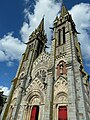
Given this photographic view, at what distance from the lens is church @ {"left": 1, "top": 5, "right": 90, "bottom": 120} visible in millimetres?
12008

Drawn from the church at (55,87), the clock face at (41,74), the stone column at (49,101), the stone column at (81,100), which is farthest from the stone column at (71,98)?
the clock face at (41,74)

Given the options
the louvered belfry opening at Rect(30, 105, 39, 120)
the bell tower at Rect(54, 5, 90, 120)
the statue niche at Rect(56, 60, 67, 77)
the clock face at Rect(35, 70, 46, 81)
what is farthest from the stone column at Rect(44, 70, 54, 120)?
the louvered belfry opening at Rect(30, 105, 39, 120)

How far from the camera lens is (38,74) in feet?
61.0

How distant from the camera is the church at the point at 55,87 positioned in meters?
12.0

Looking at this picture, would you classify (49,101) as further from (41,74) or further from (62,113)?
(41,74)

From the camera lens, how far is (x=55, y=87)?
14.4 metres

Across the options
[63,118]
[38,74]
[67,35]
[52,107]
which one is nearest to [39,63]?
[38,74]

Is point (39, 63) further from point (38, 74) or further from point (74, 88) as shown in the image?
point (74, 88)

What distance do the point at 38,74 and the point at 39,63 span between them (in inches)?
86.3

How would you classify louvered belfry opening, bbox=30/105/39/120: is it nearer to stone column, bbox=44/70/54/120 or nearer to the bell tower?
stone column, bbox=44/70/54/120

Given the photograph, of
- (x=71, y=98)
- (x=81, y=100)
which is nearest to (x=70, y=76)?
(x=71, y=98)

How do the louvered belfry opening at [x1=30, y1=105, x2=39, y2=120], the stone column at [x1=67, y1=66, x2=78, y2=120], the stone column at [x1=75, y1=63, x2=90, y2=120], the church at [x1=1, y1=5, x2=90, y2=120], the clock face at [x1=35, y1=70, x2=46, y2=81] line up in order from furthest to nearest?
the clock face at [x1=35, y1=70, x2=46, y2=81]
the louvered belfry opening at [x1=30, y1=105, x2=39, y2=120]
the church at [x1=1, y1=5, x2=90, y2=120]
the stone column at [x1=67, y1=66, x2=78, y2=120]
the stone column at [x1=75, y1=63, x2=90, y2=120]

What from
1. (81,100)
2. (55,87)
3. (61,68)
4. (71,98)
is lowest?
(81,100)

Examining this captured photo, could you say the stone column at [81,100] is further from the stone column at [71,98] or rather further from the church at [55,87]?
the stone column at [71,98]
